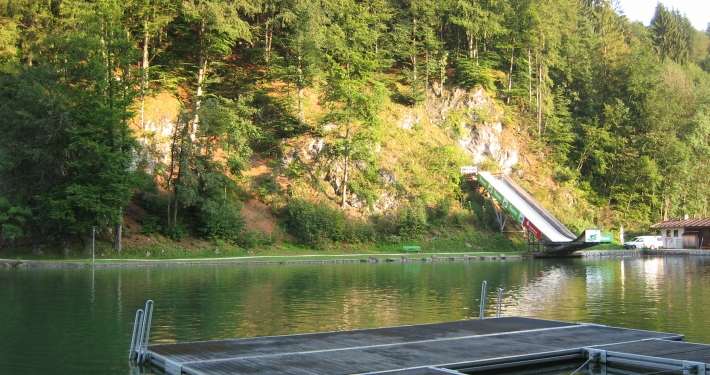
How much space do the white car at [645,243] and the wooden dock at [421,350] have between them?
45.9 m

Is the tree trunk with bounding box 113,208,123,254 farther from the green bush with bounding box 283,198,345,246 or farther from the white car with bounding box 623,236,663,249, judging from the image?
the white car with bounding box 623,236,663,249

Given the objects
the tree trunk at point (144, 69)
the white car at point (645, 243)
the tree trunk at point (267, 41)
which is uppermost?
the tree trunk at point (267, 41)

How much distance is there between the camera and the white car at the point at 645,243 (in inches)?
2322

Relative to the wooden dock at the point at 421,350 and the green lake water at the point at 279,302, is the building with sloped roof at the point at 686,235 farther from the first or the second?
the wooden dock at the point at 421,350

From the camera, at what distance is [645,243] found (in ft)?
196

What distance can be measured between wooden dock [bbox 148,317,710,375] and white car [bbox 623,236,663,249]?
4595 centimetres

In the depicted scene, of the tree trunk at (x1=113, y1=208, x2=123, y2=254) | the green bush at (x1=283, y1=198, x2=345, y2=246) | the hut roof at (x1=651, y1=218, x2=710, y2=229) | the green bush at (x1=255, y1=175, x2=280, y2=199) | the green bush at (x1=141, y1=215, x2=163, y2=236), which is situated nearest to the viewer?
the tree trunk at (x1=113, y1=208, x2=123, y2=254)

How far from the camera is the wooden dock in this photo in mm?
12125

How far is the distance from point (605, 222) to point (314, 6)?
117ft

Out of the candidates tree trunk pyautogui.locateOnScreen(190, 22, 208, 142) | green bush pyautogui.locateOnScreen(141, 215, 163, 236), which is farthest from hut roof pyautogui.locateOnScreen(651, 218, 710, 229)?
green bush pyautogui.locateOnScreen(141, 215, 163, 236)

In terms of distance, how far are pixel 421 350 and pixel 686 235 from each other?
184 ft

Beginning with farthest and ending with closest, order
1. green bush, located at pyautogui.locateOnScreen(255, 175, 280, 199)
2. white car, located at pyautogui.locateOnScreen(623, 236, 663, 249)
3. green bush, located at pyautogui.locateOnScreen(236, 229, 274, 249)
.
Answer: white car, located at pyautogui.locateOnScreen(623, 236, 663, 249)
green bush, located at pyautogui.locateOnScreen(255, 175, 280, 199)
green bush, located at pyautogui.locateOnScreen(236, 229, 274, 249)

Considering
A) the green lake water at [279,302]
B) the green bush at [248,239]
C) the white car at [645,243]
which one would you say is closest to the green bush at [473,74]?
the white car at [645,243]

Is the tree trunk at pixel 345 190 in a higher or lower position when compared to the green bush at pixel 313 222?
higher
